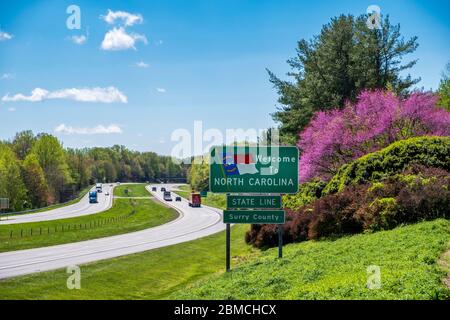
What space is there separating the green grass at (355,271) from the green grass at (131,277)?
6177 mm

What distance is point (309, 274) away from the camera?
518 inches

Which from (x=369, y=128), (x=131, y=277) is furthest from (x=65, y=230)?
(x=369, y=128)

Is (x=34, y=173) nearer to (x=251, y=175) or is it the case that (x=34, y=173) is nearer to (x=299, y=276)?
(x=251, y=175)

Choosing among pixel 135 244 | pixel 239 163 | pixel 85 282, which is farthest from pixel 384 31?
pixel 85 282

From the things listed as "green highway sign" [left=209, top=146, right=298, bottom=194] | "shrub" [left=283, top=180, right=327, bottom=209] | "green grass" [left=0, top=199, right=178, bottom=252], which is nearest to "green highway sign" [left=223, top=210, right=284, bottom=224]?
"green highway sign" [left=209, top=146, right=298, bottom=194]

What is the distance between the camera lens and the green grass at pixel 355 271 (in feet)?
32.8

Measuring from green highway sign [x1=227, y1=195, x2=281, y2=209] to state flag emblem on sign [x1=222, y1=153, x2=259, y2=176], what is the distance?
0.94 m

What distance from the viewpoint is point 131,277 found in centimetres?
2445

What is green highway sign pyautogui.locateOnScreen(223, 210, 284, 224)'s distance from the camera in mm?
18438

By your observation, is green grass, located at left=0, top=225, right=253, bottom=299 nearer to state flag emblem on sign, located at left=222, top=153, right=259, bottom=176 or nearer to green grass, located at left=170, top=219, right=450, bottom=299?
state flag emblem on sign, located at left=222, top=153, right=259, bottom=176

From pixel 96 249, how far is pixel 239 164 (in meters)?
20.7

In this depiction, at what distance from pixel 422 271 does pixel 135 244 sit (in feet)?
101

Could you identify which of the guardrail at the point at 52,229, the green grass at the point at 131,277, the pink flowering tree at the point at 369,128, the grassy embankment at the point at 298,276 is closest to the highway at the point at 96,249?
the green grass at the point at 131,277
